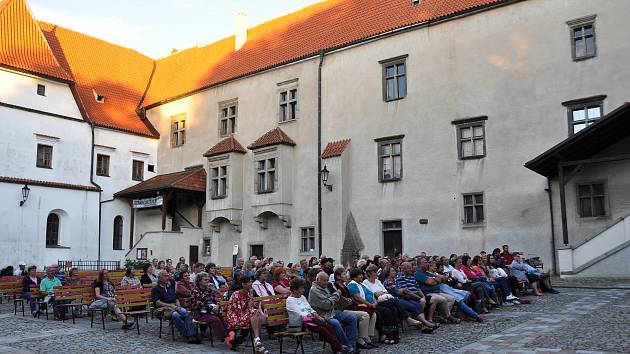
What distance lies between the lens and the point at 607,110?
1922cm

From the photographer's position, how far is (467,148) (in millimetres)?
22203

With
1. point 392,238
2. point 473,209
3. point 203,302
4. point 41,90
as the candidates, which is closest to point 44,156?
point 41,90

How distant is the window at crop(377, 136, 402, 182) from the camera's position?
2408cm

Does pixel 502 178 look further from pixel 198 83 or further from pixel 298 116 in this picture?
pixel 198 83

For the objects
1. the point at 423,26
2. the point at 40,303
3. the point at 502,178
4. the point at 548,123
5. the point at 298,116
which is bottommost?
the point at 40,303

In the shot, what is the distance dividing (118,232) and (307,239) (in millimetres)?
12426

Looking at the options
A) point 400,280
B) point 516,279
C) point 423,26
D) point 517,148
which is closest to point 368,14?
point 423,26

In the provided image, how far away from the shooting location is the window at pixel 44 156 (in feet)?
96.0

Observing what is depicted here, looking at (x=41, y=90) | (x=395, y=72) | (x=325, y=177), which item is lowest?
(x=325, y=177)

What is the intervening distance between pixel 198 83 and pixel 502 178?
19263 mm

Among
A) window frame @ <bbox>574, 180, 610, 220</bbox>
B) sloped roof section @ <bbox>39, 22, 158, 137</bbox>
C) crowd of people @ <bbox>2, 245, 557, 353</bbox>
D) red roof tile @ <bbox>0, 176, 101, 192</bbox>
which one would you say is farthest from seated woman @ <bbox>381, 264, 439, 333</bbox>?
sloped roof section @ <bbox>39, 22, 158, 137</bbox>

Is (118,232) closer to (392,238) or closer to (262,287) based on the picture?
(392,238)

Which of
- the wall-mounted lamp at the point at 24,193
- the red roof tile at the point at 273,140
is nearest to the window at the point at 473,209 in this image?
the red roof tile at the point at 273,140

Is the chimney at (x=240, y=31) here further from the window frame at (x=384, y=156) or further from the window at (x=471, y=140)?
the window at (x=471, y=140)
